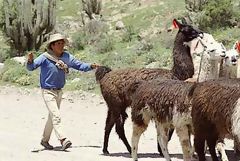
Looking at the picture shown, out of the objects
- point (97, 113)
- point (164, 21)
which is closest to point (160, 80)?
point (97, 113)

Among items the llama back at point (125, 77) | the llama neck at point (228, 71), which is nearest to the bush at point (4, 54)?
the llama back at point (125, 77)

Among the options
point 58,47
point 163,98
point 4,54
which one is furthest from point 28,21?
point 163,98

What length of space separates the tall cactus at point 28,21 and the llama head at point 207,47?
17.4 meters

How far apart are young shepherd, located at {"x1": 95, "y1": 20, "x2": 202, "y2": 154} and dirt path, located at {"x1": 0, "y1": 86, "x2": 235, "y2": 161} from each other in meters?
0.59

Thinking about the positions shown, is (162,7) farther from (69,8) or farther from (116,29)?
(69,8)

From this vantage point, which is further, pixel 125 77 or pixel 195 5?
pixel 195 5

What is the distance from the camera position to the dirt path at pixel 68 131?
9797mm

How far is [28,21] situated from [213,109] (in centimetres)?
1959

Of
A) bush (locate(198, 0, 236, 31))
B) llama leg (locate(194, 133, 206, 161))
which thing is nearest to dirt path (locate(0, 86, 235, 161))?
llama leg (locate(194, 133, 206, 161))

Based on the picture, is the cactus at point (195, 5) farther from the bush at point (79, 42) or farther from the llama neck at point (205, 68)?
the llama neck at point (205, 68)

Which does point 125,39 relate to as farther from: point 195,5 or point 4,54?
point 4,54

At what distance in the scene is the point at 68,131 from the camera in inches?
512

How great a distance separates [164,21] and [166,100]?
21.0 meters

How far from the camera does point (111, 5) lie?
38562 mm
